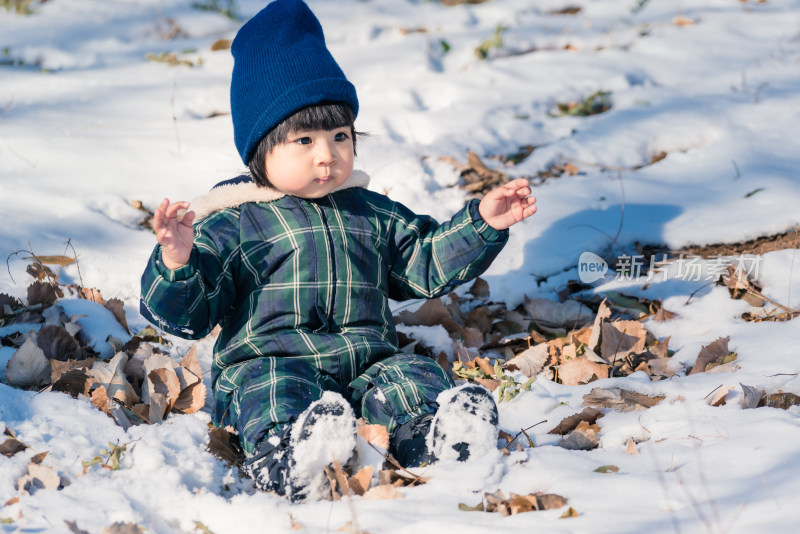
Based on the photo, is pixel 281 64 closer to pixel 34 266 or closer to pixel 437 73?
pixel 34 266

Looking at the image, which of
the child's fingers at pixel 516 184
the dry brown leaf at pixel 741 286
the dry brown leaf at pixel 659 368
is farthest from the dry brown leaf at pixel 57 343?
the dry brown leaf at pixel 741 286

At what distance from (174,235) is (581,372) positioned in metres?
1.47

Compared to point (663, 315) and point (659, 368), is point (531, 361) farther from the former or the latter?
point (663, 315)

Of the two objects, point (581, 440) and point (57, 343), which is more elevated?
point (57, 343)

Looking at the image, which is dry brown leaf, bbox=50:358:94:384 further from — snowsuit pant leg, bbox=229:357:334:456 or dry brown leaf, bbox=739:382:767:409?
dry brown leaf, bbox=739:382:767:409

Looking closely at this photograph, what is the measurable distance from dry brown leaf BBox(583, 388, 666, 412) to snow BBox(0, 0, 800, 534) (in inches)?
2.5

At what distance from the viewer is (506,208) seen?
2.77m

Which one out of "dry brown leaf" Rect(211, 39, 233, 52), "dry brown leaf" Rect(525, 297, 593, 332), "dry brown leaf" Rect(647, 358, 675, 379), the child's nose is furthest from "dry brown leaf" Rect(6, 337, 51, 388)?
"dry brown leaf" Rect(211, 39, 233, 52)

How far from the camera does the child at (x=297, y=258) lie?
2430 millimetres

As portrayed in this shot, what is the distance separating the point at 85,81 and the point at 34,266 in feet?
6.89

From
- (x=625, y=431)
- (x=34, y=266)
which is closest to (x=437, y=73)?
(x=34, y=266)

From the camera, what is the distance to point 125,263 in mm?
3373

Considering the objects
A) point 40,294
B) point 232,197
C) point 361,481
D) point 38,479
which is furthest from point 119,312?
point 361,481

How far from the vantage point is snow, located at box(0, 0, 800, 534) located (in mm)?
1940
